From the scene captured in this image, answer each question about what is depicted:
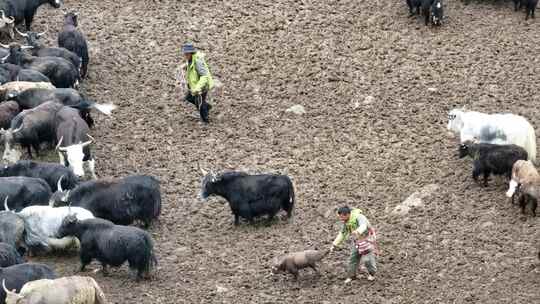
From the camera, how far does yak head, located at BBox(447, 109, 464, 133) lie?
699 inches

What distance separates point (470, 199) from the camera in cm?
1622

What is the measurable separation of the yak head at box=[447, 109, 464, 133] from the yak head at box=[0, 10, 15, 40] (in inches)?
327

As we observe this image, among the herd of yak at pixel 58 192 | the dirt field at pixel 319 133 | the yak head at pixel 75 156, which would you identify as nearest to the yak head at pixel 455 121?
the dirt field at pixel 319 133

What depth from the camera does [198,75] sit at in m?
18.9

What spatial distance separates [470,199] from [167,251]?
A: 4103 millimetres

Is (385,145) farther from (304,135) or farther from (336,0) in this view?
(336,0)

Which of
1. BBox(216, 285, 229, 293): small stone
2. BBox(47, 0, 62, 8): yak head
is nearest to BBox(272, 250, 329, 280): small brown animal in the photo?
BBox(216, 285, 229, 293): small stone

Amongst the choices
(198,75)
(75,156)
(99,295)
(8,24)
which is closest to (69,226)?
(99,295)

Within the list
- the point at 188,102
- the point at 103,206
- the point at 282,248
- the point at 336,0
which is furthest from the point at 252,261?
the point at 336,0

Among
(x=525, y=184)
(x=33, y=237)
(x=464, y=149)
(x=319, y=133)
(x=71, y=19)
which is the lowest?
(x=33, y=237)

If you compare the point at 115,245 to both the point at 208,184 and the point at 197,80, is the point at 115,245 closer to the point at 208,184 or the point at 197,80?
the point at 208,184

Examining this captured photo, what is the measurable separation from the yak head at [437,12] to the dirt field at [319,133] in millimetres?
237

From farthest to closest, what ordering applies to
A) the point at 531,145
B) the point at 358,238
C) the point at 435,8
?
the point at 435,8
the point at 531,145
the point at 358,238

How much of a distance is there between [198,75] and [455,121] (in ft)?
13.3
